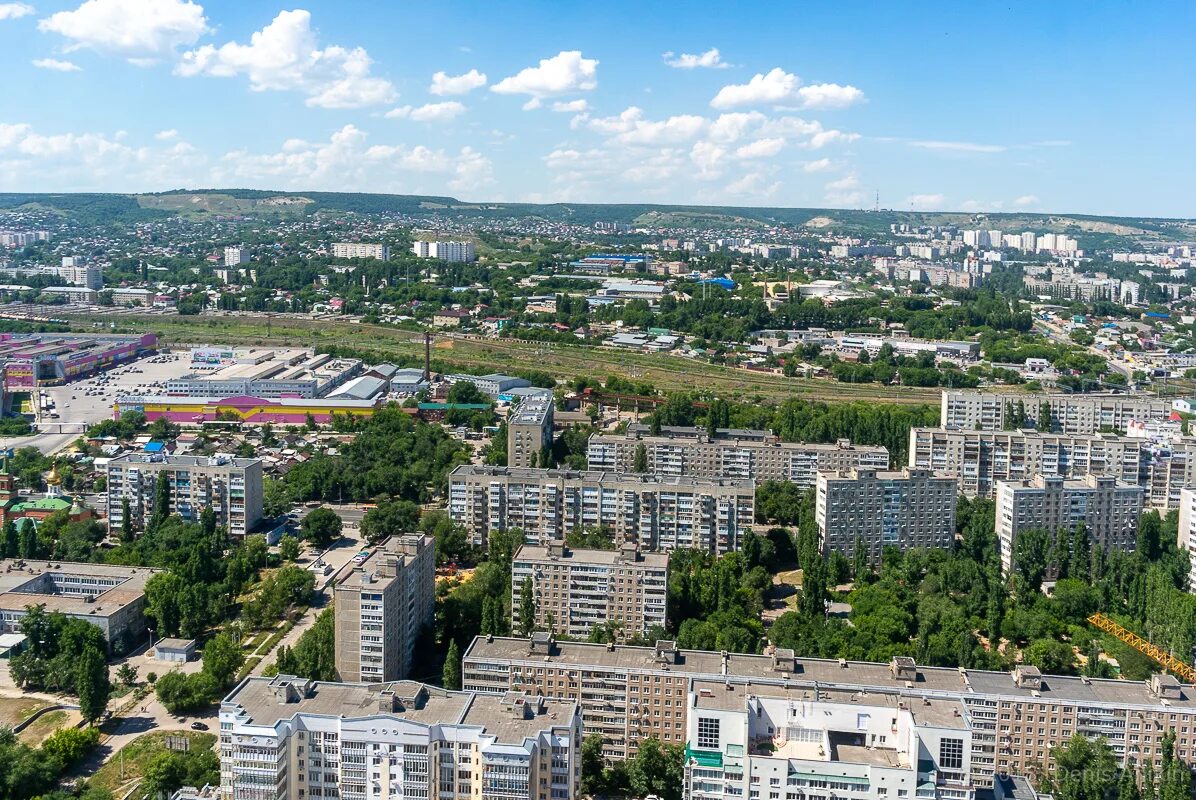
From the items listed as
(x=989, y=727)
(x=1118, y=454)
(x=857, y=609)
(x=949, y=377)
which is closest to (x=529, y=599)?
(x=857, y=609)

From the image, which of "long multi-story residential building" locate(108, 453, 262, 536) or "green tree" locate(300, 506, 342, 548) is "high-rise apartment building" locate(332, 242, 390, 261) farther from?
"green tree" locate(300, 506, 342, 548)

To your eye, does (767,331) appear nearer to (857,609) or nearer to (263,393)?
(263,393)

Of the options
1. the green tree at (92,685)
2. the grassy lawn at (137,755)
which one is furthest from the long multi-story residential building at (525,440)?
the grassy lawn at (137,755)

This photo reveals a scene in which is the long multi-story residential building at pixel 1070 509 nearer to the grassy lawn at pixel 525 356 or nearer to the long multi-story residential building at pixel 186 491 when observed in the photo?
the long multi-story residential building at pixel 186 491

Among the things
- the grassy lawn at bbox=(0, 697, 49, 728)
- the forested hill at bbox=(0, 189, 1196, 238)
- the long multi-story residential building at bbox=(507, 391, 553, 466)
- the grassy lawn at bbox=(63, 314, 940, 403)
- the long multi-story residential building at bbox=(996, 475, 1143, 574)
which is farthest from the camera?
the forested hill at bbox=(0, 189, 1196, 238)

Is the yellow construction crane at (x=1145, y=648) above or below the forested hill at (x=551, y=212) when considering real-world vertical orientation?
below

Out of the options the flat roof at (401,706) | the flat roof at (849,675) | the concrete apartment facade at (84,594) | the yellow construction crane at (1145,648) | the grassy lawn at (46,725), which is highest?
the flat roof at (401,706)

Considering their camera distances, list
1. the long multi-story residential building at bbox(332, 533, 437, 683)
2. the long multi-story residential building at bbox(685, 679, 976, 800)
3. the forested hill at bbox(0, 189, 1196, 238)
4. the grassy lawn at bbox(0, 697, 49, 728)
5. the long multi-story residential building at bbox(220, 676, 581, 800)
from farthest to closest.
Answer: the forested hill at bbox(0, 189, 1196, 238) → the long multi-story residential building at bbox(332, 533, 437, 683) → the grassy lawn at bbox(0, 697, 49, 728) → the long multi-story residential building at bbox(220, 676, 581, 800) → the long multi-story residential building at bbox(685, 679, 976, 800)

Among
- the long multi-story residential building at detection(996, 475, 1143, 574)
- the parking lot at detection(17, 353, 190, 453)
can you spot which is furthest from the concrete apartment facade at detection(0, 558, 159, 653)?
the long multi-story residential building at detection(996, 475, 1143, 574)
